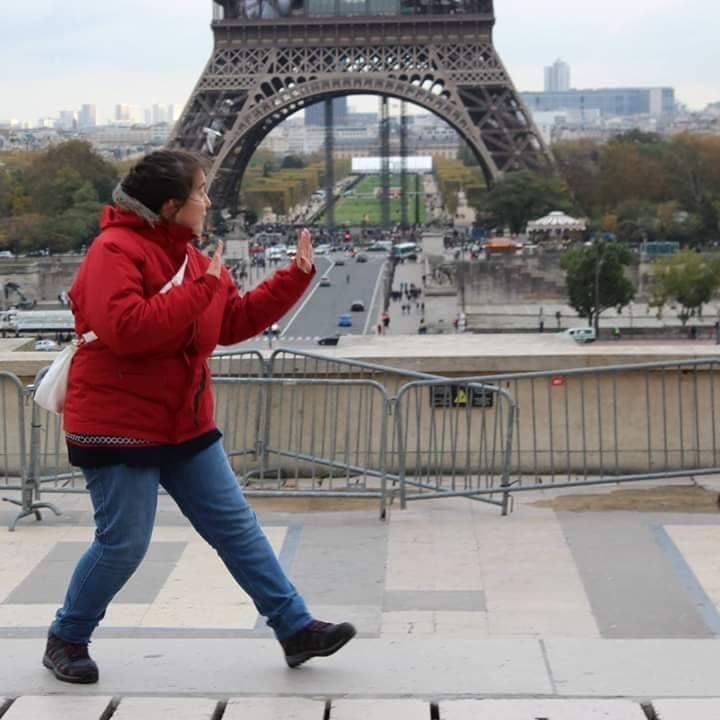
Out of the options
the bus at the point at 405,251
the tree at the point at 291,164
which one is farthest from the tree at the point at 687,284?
the tree at the point at 291,164

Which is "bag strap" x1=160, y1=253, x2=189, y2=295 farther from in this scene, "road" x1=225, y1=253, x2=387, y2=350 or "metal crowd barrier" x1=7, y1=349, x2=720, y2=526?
"road" x1=225, y1=253, x2=387, y2=350

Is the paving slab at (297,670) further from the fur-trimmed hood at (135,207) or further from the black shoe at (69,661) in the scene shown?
the fur-trimmed hood at (135,207)

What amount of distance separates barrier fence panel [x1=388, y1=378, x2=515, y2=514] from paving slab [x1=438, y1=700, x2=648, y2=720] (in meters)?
3.24

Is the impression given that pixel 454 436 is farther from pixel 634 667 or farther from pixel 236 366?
pixel 634 667

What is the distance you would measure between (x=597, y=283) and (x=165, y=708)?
150 feet

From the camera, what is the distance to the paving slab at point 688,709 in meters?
4.25

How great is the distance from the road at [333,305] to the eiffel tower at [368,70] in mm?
6969

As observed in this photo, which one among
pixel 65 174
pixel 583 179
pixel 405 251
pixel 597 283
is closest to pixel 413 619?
pixel 597 283

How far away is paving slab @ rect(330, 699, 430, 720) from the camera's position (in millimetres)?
4332

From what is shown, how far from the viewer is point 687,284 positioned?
165 ft

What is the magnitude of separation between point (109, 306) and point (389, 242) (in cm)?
8978

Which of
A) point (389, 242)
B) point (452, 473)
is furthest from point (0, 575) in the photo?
point (389, 242)

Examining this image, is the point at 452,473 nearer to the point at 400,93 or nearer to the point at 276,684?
the point at 276,684

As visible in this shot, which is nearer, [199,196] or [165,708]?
[165,708]
